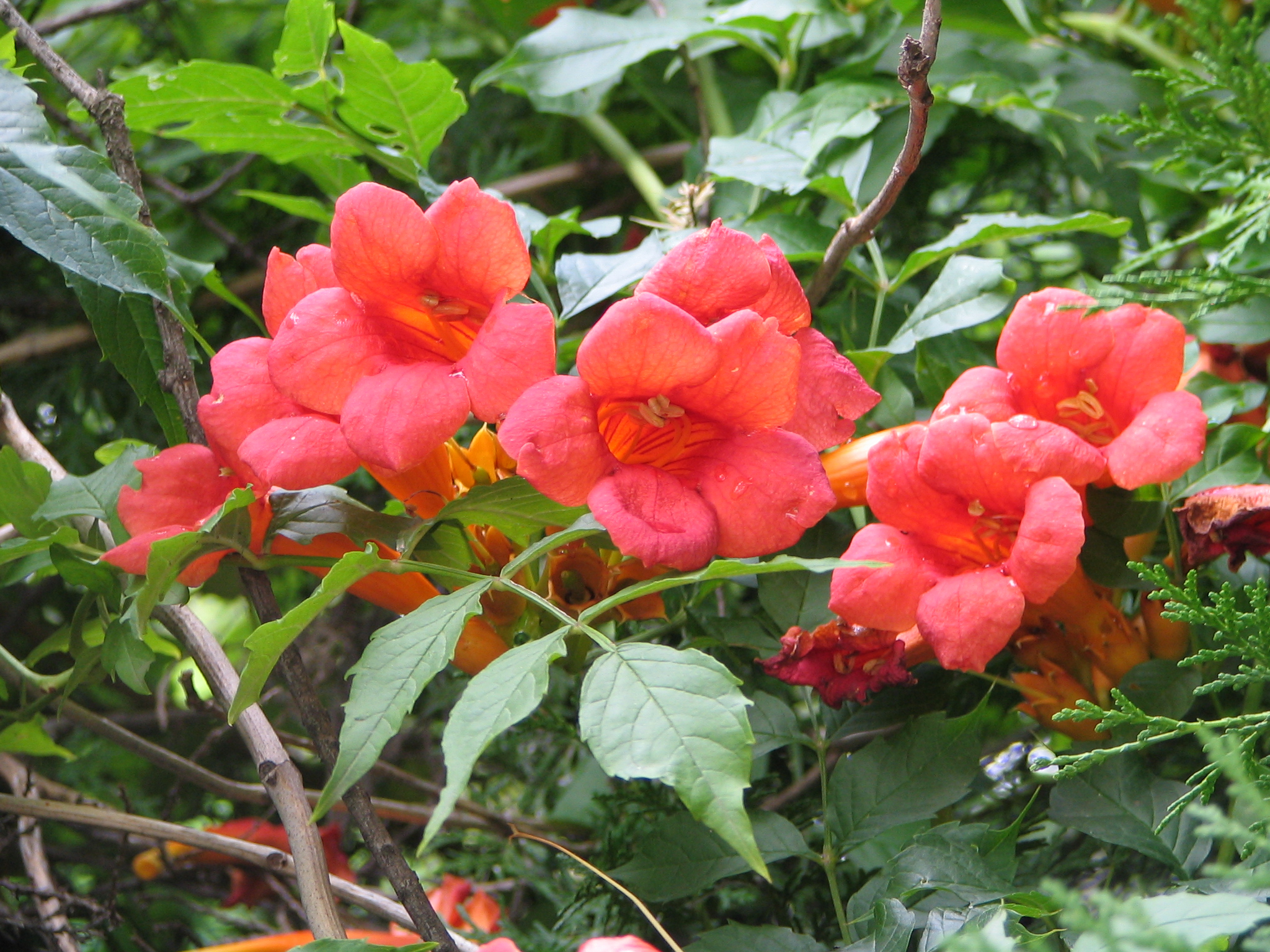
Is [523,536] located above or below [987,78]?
below

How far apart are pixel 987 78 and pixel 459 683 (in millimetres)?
809

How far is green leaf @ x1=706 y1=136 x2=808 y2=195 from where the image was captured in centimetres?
92

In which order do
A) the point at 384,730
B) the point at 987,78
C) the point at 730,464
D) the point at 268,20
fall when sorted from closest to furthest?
the point at 384,730 → the point at 730,464 → the point at 987,78 → the point at 268,20

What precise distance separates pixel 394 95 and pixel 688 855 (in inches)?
26.1

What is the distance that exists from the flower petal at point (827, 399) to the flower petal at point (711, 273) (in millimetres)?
39

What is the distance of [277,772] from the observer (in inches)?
25.6

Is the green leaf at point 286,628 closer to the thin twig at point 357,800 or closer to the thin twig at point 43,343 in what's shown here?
the thin twig at point 357,800

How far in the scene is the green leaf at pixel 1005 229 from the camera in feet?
2.69

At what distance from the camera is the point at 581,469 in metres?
0.58

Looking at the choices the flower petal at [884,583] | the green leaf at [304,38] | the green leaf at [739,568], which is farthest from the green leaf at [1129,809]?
the green leaf at [304,38]

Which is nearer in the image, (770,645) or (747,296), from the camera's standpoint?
(747,296)

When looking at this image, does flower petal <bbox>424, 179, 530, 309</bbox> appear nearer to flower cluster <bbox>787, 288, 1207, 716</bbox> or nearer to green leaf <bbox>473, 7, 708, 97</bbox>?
flower cluster <bbox>787, 288, 1207, 716</bbox>

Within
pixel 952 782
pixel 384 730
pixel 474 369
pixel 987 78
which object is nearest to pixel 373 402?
pixel 474 369

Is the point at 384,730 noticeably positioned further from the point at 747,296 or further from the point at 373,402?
the point at 747,296
